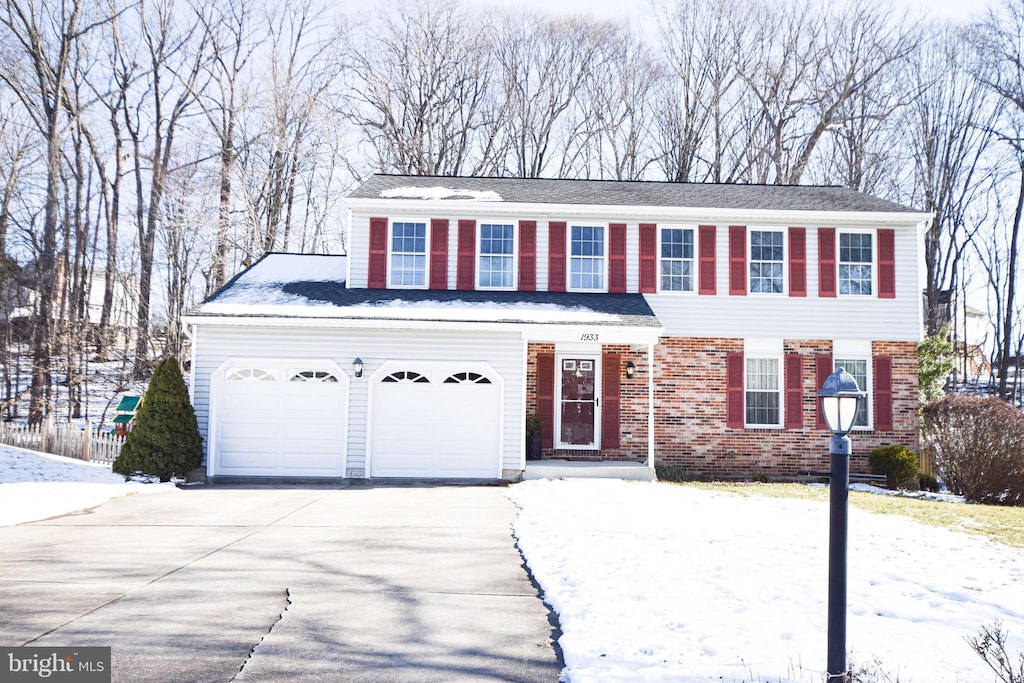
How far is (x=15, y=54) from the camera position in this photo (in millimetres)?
25609

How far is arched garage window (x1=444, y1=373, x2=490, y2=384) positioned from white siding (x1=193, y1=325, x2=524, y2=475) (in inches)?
13.6

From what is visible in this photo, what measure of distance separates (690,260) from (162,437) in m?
11.4

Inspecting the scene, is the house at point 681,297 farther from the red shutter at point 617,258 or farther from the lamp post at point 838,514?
the lamp post at point 838,514

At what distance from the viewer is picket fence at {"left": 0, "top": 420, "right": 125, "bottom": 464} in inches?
640

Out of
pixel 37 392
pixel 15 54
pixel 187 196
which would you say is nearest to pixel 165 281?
pixel 187 196

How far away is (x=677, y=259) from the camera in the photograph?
1678cm

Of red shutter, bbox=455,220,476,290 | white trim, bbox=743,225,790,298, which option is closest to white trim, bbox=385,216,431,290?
red shutter, bbox=455,220,476,290

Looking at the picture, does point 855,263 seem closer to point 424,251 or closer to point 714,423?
point 714,423

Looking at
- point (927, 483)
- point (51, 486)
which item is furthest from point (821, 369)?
point (51, 486)

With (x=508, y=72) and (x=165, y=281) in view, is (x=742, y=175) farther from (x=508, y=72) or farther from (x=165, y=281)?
(x=165, y=281)

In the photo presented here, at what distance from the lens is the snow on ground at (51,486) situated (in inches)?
414

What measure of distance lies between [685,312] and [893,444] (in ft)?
17.7

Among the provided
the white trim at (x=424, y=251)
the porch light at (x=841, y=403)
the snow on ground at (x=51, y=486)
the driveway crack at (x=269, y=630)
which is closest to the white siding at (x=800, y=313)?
the white trim at (x=424, y=251)

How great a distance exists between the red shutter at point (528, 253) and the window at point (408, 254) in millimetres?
2152
